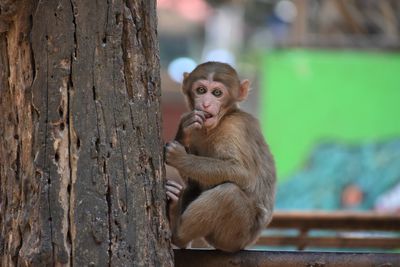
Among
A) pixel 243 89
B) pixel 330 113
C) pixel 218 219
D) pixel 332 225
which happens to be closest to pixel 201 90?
pixel 243 89

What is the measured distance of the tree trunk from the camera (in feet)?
16.0

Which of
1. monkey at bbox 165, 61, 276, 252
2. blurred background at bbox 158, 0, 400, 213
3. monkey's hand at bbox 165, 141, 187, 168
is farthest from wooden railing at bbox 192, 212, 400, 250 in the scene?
blurred background at bbox 158, 0, 400, 213

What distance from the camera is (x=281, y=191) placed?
1650 cm

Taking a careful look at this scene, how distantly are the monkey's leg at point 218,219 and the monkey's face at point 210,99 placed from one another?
675 millimetres

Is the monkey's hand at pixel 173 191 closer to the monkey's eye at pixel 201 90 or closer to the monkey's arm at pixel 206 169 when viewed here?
the monkey's arm at pixel 206 169

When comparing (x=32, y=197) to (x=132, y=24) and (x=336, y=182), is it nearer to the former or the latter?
(x=132, y=24)

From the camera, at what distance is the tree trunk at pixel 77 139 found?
487 cm

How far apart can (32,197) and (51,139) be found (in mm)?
326

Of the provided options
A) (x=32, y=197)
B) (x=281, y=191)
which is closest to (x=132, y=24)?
(x=32, y=197)

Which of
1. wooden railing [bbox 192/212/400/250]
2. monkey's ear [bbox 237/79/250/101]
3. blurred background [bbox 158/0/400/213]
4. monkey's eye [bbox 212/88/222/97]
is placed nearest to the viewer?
monkey's eye [bbox 212/88/222/97]

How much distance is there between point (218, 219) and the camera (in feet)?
19.6

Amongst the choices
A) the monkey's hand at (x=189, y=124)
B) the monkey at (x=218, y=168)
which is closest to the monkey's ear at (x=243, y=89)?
the monkey at (x=218, y=168)

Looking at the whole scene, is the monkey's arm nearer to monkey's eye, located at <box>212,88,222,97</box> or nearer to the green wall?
monkey's eye, located at <box>212,88,222,97</box>

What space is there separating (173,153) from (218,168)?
0.33 m
